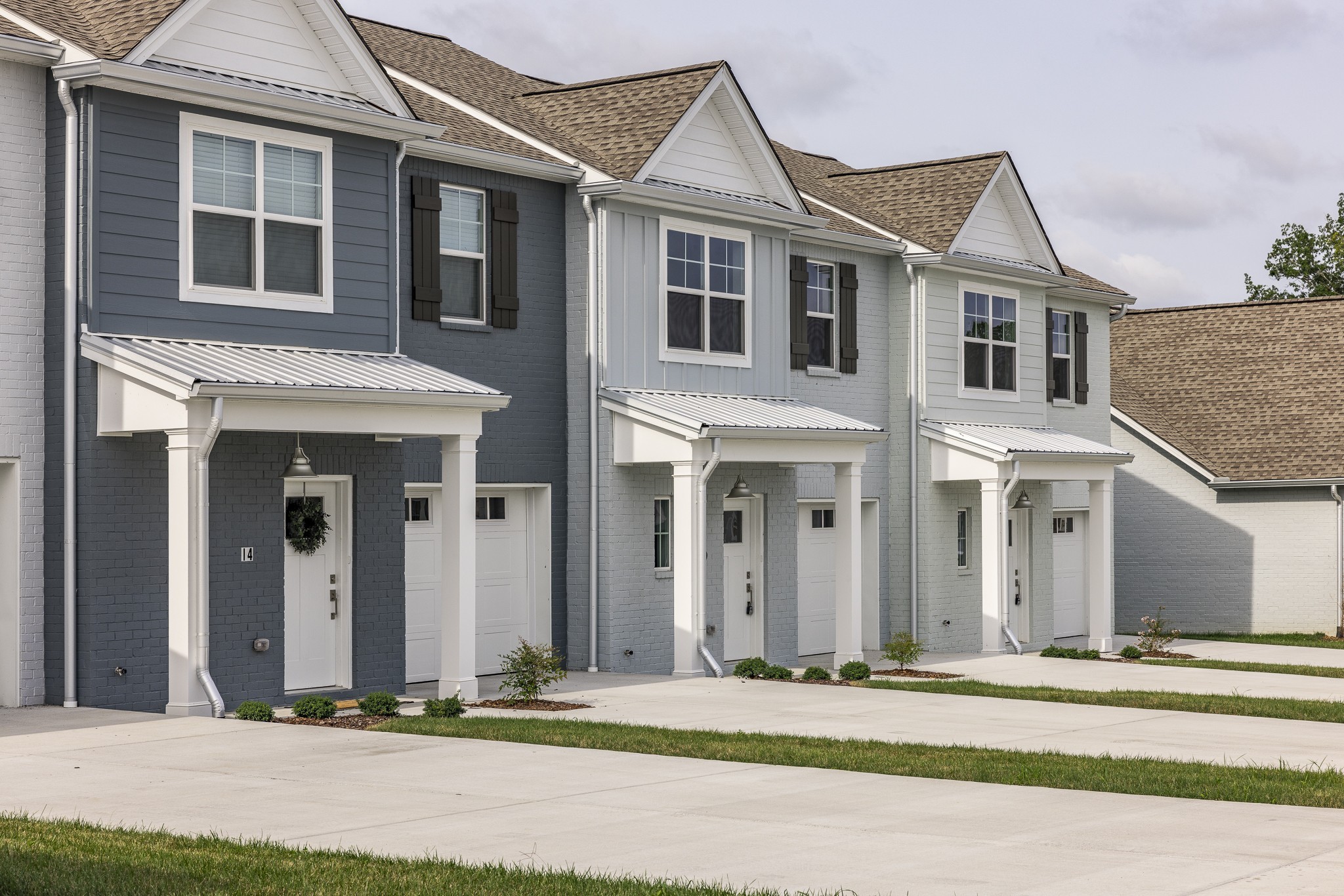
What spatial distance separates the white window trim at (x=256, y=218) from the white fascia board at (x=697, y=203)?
4.06 metres

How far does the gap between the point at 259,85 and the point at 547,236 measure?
4709mm

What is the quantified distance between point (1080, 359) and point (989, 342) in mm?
4003

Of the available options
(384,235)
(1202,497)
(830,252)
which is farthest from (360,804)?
(1202,497)

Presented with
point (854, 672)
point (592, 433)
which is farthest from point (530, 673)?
point (854, 672)

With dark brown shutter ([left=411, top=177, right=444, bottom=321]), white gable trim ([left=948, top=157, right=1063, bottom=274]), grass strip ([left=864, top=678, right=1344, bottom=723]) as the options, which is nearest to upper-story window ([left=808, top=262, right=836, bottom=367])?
white gable trim ([left=948, top=157, right=1063, bottom=274])

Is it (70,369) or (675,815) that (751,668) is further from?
(675,815)

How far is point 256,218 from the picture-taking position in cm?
1625

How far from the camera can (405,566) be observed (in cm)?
1883

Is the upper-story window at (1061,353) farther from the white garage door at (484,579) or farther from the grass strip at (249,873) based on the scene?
the grass strip at (249,873)

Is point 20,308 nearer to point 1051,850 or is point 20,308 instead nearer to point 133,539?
point 133,539

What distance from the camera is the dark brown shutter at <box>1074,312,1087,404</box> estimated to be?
3022cm

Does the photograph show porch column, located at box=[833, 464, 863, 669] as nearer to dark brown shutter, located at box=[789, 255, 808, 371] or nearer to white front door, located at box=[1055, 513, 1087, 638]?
dark brown shutter, located at box=[789, 255, 808, 371]

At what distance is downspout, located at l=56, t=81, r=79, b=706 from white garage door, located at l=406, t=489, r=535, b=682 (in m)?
4.39

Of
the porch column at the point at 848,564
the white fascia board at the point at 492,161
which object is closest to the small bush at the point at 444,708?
the white fascia board at the point at 492,161
